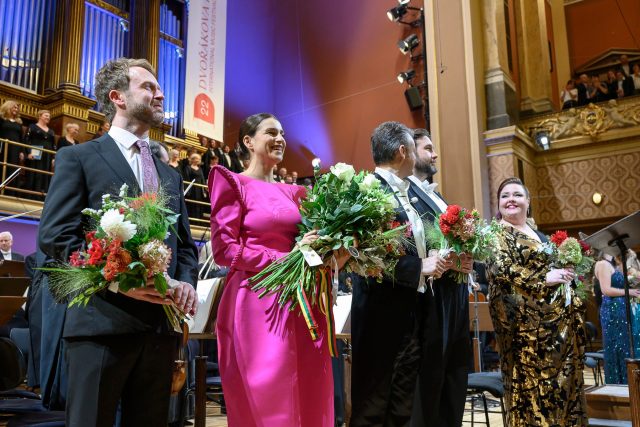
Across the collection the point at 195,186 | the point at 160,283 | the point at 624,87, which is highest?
the point at 624,87

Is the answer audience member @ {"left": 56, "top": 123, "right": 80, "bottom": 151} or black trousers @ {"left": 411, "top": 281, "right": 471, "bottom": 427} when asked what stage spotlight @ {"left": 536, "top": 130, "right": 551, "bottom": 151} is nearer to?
audience member @ {"left": 56, "top": 123, "right": 80, "bottom": 151}

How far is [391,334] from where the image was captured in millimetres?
2396

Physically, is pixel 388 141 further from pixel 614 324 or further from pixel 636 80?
pixel 636 80

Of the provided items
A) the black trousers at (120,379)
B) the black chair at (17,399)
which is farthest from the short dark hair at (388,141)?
the black chair at (17,399)

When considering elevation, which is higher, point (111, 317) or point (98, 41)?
point (98, 41)

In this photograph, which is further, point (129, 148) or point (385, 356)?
point (385, 356)

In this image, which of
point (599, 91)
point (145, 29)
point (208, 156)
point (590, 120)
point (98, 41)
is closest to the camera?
point (590, 120)

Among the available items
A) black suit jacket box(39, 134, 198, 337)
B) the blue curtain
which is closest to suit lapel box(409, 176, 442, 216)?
black suit jacket box(39, 134, 198, 337)

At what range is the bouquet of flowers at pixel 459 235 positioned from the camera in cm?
235

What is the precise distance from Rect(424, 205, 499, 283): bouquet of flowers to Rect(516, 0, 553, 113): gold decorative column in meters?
8.49

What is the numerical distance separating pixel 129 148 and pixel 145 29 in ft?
35.3

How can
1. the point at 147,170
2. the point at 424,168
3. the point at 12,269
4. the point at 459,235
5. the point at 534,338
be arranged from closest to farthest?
the point at 147,170
the point at 459,235
the point at 424,168
the point at 534,338
the point at 12,269

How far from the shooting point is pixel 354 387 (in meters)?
2.42

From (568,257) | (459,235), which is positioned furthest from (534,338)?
(459,235)
